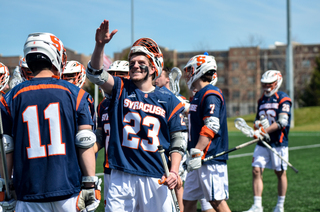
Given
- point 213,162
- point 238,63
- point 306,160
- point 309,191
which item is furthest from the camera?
point 238,63

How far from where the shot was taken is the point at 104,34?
126 inches

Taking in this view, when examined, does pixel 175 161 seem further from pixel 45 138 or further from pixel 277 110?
pixel 277 110

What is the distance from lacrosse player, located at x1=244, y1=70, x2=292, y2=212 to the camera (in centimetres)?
737

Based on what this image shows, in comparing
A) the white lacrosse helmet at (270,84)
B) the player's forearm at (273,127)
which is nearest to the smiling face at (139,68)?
the player's forearm at (273,127)

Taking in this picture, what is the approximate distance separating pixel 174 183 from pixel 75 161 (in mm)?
981

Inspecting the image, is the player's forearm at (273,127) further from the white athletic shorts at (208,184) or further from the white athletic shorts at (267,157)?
the white athletic shorts at (208,184)

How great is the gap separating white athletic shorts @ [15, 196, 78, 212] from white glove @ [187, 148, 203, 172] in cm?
188

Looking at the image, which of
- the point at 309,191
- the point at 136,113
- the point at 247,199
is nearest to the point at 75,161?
the point at 136,113

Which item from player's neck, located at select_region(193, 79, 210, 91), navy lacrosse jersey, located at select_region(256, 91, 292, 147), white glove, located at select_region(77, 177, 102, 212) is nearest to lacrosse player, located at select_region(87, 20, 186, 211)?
white glove, located at select_region(77, 177, 102, 212)

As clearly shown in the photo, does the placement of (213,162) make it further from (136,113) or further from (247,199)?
(247,199)

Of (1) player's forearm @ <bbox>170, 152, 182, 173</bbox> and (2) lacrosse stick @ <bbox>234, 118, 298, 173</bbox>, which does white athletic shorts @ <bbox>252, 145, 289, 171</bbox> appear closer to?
(2) lacrosse stick @ <bbox>234, 118, 298, 173</bbox>

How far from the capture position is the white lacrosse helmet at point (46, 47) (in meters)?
3.05

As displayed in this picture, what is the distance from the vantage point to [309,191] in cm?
873

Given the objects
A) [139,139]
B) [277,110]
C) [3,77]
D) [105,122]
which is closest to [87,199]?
[139,139]
